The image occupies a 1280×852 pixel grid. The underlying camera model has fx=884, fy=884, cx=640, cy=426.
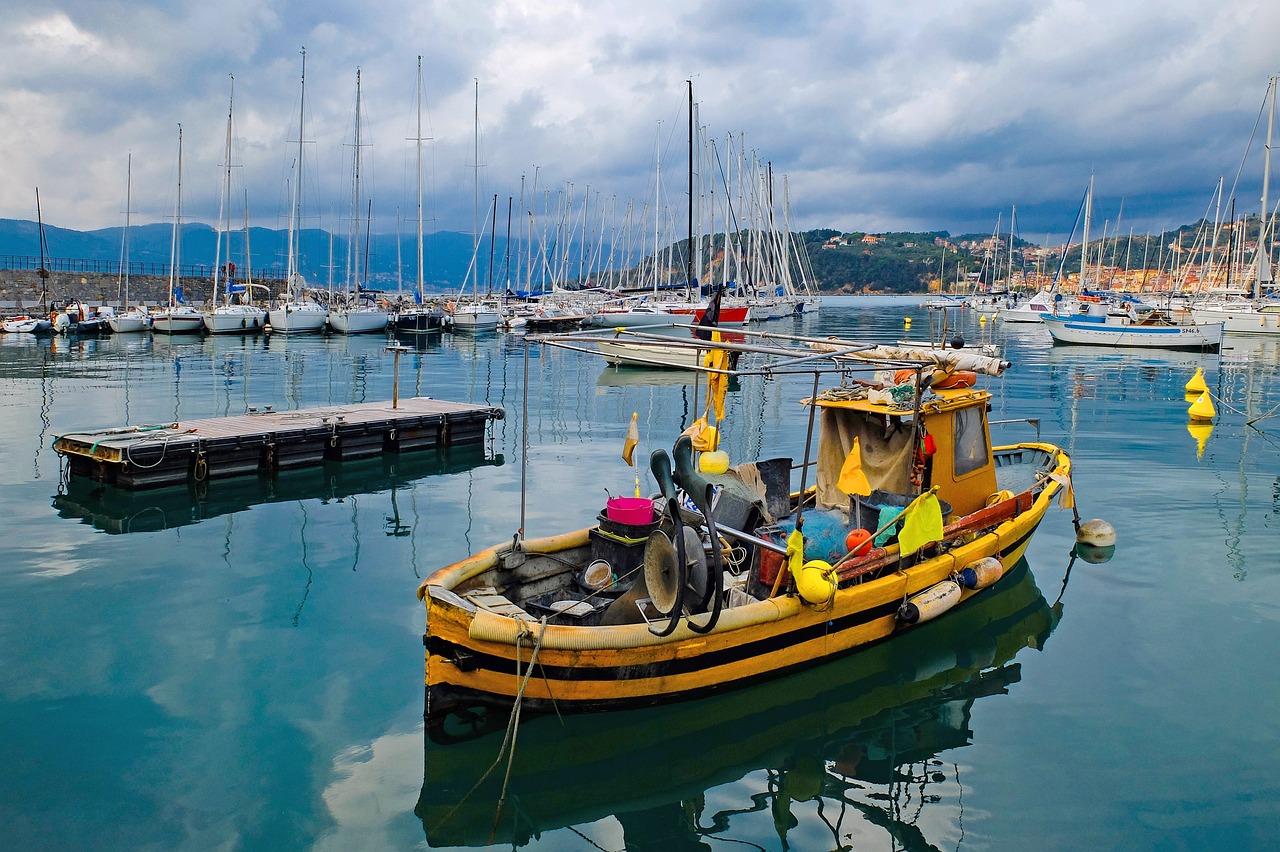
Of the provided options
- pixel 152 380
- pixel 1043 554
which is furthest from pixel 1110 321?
pixel 152 380

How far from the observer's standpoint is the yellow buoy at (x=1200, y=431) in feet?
74.3

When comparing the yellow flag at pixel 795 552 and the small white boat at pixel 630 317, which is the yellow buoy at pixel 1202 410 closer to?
the yellow flag at pixel 795 552

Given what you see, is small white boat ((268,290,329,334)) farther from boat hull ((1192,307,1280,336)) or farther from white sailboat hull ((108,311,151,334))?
boat hull ((1192,307,1280,336))

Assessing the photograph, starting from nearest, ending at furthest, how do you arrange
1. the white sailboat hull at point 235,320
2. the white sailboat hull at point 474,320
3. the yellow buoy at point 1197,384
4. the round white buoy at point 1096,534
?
1. the round white buoy at point 1096,534
2. the yellow buoy at point 1197,384
3. the white sailboat hull at point 235,320
4. the white sailboat hull at point 474,320

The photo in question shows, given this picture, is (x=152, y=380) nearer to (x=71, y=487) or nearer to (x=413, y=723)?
(x=71, y=487)

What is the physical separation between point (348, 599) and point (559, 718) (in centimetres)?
470

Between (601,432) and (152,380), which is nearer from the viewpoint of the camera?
(601,432)

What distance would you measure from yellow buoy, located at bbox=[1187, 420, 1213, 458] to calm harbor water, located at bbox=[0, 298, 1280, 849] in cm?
Answer: 482

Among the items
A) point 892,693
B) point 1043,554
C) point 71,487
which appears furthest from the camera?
point 71,487

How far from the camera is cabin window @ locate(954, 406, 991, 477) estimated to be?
39.1 feet

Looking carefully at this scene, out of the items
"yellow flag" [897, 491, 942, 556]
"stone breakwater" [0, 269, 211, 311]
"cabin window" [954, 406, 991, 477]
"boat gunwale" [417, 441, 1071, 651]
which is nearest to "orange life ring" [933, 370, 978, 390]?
"cabin window" [954, 406, 991, 477]

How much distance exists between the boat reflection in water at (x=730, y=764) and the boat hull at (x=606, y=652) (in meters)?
0.32

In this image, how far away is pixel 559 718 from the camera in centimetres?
809

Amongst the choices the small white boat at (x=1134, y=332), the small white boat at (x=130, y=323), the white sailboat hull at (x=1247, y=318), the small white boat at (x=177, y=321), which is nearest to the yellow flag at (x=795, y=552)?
the small white boat at (x=1134, y=332)
